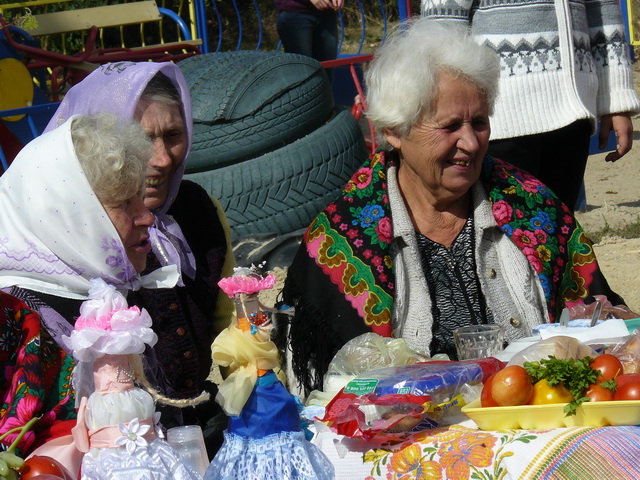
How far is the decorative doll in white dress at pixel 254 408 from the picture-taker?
2.09 m

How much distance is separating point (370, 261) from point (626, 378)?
3.59ft

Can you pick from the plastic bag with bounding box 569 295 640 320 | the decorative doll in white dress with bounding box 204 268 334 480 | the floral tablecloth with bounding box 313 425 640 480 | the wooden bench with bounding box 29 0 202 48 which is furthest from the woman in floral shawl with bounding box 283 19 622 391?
the wooden bench with bounding box 29 0 202 48

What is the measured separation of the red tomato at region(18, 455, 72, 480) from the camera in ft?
6.30

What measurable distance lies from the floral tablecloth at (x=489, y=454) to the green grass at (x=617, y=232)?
4.38m

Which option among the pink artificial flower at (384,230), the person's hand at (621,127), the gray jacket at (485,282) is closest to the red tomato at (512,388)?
the gray jacket at (485,282)

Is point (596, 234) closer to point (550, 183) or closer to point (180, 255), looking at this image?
point (550, 183)

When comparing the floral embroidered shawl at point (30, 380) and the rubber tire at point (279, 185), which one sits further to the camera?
the rubber tire at point (279, 185)

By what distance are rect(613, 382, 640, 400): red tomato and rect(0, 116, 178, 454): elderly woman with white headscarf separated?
46.5 inches

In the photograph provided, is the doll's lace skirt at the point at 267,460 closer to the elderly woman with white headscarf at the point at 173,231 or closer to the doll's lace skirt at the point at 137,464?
the doll's lace skirt at the point at 137,464

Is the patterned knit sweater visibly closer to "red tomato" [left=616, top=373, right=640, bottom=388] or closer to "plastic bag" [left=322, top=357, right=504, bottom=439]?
"plastic bag" [left=322, top=357, right=504, bottom=439]

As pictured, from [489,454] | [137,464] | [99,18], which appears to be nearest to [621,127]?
[489,454]

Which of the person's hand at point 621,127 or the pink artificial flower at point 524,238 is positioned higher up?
the person's hand at point 621,127

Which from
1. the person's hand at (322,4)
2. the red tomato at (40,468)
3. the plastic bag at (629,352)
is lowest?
the plastic bag at (629,352)

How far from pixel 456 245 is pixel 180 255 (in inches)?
34.4
